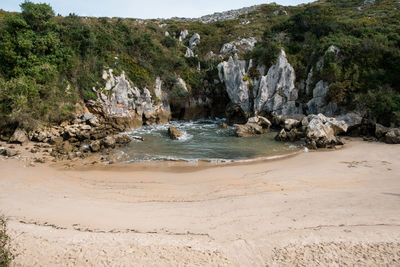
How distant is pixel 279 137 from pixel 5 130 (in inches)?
Result: 836

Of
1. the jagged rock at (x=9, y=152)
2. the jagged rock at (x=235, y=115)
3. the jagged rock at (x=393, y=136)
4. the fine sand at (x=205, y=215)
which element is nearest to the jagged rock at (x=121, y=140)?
the fine sand at (x=205, y=215)

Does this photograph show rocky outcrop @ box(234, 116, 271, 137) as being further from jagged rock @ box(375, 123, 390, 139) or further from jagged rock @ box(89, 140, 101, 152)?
jagged rock @ box(89, 140, 101, 152)

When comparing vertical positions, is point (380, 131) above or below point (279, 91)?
below

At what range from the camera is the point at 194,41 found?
43719 millimetres

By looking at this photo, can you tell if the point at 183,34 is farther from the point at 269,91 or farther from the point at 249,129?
the point at 249,129

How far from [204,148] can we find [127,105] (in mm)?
12232

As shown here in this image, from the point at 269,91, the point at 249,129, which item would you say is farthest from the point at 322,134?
the point at 269,91

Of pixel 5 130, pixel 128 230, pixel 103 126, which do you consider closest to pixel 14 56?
pixel 5 130

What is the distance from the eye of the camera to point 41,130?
54.6ft

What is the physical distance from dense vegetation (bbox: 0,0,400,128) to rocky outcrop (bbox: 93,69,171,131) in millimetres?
1103

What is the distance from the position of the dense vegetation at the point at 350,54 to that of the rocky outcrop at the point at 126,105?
48.9 ft

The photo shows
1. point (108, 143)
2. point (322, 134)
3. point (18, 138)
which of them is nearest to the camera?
point (18, 138)

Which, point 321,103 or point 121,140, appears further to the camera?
point 321,103

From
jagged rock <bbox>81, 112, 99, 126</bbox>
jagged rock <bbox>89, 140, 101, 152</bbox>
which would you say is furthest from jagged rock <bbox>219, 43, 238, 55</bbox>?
jagged rock <bbox>89, 140, 101, 152</bbox>
